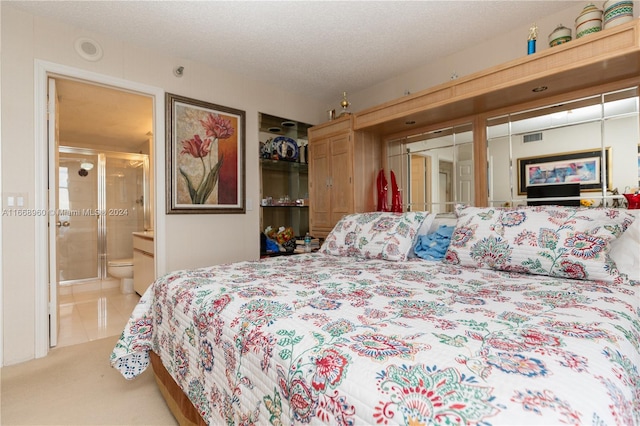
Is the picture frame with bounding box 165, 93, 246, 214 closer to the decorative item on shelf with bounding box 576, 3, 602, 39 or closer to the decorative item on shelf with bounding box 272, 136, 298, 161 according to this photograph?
the decorative item on shelf with bounding box 272, 136, 298, 161

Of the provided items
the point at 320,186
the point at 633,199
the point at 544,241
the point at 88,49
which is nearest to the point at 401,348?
the point at 544,241

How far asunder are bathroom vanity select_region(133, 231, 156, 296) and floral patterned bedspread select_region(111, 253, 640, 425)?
2.04 m

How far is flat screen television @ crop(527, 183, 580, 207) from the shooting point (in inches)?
84.5

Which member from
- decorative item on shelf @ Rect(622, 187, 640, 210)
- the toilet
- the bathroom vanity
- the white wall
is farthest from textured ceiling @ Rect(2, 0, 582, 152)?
the toilet

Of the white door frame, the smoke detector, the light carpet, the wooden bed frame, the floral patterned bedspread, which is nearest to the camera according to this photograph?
the floral patterned bedspread

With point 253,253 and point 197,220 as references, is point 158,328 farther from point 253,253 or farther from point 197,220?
point 253,253

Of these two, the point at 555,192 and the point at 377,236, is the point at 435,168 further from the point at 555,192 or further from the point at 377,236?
the point at 377,236

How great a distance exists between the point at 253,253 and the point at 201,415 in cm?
221

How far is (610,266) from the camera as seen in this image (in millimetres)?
1462

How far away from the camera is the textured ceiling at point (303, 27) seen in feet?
7.08

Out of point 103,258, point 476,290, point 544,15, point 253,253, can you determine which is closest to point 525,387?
point 476,290

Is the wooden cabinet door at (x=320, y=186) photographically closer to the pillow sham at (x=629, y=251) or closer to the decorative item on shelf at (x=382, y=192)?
the decorative item on shelf at (x=382, y=192)

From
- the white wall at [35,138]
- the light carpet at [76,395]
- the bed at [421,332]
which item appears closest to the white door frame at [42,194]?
the white wall at [35,138]

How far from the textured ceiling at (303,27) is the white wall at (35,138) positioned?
0.11m
